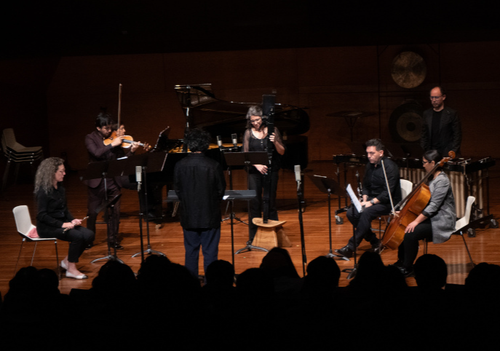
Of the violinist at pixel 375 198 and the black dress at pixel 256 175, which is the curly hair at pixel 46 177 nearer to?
the black dress at pixel 256 175

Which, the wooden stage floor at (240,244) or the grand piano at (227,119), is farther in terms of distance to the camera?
the grand piano at (227,119)

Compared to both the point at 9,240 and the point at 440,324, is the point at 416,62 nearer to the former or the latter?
the point at 9,240

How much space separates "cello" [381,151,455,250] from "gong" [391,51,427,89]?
316 inches

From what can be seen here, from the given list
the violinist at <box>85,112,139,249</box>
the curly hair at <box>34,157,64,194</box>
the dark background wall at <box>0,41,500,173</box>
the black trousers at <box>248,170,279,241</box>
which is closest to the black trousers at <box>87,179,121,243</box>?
the violinist at <box>85,112,139,249</box>

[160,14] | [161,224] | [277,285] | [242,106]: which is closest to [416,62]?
[242,106]

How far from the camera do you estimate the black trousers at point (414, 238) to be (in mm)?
4879

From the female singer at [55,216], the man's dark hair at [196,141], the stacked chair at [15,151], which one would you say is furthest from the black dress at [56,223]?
the stacked chair at [15,151]

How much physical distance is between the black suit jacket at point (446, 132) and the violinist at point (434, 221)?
187 cm

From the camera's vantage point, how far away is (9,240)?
6.68 m

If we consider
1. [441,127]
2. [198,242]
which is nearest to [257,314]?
[198,242]

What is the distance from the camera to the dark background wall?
12602mm

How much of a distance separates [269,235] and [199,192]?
1.60 m

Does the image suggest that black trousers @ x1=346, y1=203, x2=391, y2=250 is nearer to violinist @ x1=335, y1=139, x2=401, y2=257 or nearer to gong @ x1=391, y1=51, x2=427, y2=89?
violinist @ x1=335, y1=139, x2=401, y2=257

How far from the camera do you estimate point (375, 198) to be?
5578mm
